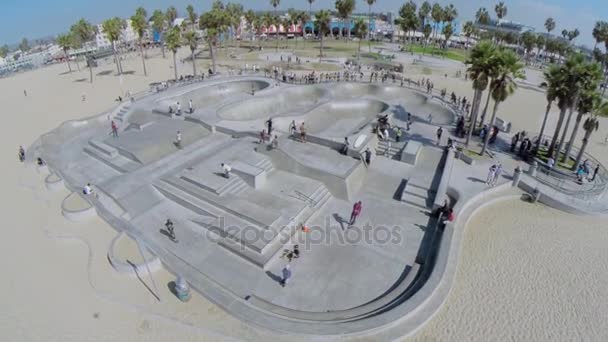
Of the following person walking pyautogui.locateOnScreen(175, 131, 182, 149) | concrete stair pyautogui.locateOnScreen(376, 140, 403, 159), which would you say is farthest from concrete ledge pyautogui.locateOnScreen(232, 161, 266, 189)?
concrete stair pyautogui.locateOnScreen(376, 140, 403, 159)

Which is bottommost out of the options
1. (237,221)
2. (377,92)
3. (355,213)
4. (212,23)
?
(237,221)

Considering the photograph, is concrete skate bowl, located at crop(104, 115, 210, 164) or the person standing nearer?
the person standing

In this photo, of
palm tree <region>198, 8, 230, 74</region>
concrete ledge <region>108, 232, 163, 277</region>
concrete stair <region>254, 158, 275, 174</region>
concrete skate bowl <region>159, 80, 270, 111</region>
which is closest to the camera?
concrete ledge <region>108, 232, 163, 277</region>

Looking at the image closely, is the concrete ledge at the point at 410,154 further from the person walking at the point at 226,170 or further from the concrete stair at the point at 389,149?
the person walking at the point at 226,170

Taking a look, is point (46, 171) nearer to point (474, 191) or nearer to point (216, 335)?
point (216, 335)

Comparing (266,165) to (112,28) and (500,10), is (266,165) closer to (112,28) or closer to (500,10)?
(112,28)

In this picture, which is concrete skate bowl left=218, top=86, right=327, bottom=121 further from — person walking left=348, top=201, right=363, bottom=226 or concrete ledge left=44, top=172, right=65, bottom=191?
person walking left=348, top=201, right=363, bottom=226

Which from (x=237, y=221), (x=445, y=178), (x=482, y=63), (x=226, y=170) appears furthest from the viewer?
(x=482, y=63)

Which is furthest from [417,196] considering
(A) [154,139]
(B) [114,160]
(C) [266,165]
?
(B) [114,160]
